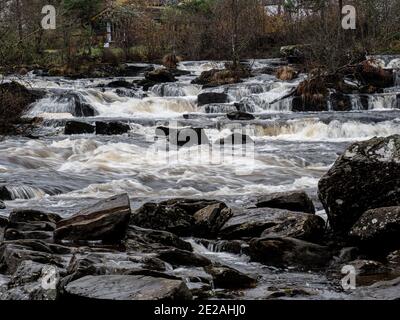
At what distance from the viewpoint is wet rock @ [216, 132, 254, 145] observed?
56.2 feet

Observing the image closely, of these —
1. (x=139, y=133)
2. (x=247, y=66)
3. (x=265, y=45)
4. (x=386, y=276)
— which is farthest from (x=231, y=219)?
(x=265, y=45)

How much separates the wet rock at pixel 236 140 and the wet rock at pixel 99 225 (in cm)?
941

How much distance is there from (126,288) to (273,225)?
10.3 ft

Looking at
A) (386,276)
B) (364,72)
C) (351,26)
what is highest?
(351,26)

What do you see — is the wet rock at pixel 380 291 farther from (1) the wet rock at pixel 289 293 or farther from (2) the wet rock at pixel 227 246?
(2) the wet rock at pixel 227 246

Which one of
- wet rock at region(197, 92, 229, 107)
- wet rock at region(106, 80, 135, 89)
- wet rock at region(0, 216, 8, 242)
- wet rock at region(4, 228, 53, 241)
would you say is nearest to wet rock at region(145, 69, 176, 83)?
wet rock at region(106, 80, 135, 89)

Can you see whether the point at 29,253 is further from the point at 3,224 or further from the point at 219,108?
the point at 219,108

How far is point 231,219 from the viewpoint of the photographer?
27.4ft

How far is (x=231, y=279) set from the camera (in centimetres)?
623

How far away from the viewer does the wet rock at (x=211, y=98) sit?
22875 mm

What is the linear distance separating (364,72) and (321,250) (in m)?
18.5

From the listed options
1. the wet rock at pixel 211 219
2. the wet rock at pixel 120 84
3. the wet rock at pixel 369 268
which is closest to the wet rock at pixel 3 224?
the wet rock at pixel 211 219

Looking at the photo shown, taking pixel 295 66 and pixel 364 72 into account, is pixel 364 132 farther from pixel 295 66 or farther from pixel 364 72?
pixel 295 66

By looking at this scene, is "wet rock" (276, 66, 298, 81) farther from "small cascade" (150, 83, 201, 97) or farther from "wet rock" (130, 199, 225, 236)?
"wet rock" (130, 199, 225, 236)
